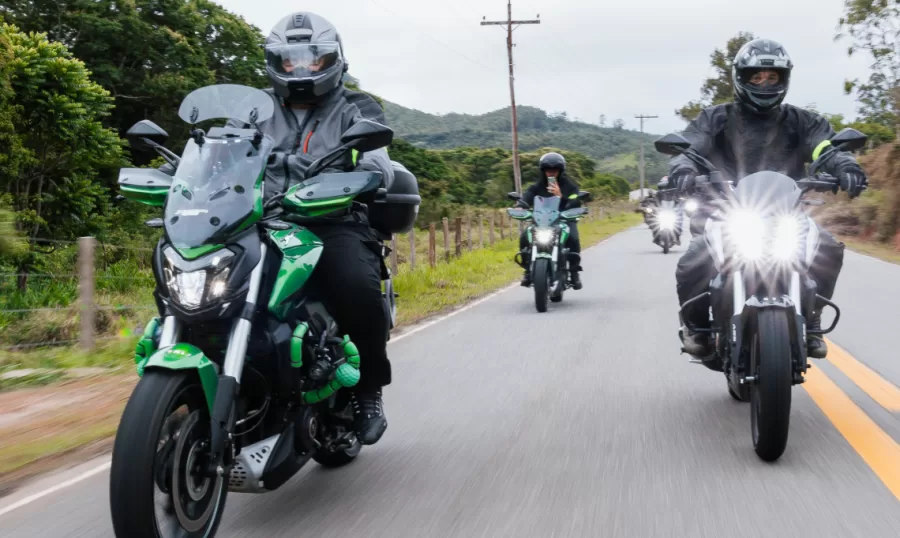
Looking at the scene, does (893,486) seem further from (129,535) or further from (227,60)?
(227,60)

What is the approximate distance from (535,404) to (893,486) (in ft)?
8.14

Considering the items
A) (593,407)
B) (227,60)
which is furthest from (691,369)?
Answer: (227,60)

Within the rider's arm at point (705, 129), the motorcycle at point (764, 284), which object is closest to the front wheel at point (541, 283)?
the rider's arm at point (705, 129)

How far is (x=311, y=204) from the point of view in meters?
3.68

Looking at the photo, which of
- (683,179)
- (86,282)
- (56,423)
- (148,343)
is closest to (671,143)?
(683,179)

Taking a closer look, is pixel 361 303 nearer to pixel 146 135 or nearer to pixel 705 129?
pixel 146 135

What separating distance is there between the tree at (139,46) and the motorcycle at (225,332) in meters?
31.2

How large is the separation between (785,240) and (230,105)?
261 cm

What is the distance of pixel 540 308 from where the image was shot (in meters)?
11.6

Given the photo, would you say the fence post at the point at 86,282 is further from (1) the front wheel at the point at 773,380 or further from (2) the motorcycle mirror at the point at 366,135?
(1) the front wheel at the point at 773,380

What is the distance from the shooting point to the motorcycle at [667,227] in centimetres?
2395

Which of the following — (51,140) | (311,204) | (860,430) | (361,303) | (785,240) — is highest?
(51,140)

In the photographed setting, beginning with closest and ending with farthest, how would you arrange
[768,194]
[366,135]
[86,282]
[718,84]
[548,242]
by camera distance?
[366,135]
[768,194]
[86,282]
[548,242]
[718,84]

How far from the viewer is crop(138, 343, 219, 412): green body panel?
316 cm
